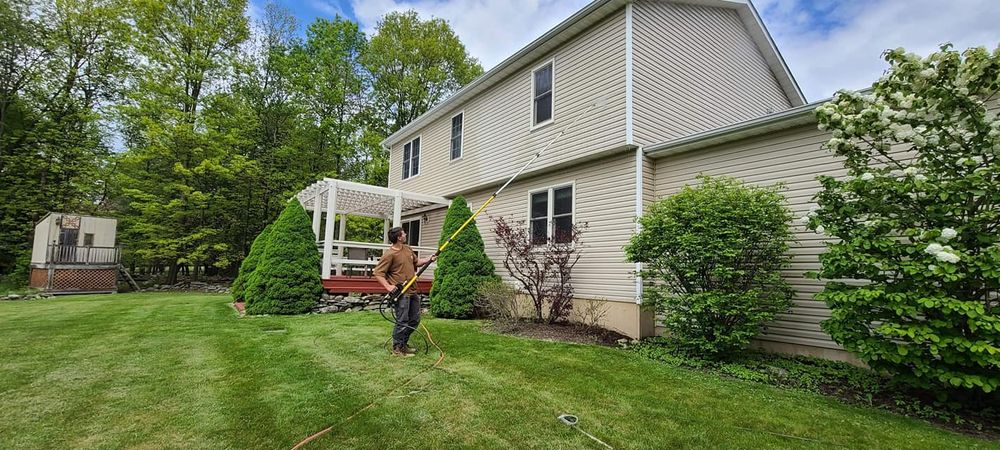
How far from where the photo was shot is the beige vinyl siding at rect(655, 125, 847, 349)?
18.0 feet

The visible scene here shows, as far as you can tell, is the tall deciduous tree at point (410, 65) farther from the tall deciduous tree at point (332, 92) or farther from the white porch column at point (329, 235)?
the white porch column at point (329, 235)

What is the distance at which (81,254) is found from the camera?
589 inches

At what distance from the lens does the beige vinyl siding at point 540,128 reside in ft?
24.8

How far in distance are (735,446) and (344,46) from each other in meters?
25.7

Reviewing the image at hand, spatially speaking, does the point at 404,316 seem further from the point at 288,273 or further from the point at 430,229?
the point at 430,229

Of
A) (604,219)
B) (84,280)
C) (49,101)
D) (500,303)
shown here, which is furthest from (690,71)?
(49,101)

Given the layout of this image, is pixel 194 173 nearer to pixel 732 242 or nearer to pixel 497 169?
pixel 497 169

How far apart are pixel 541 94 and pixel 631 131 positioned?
2.77 meters

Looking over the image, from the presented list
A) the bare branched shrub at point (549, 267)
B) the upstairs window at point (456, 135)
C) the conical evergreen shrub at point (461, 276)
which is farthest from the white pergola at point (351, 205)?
the bare branched shrub at point (549, 267)

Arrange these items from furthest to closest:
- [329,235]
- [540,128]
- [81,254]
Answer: [81,254] → [329,235] → [540,128]

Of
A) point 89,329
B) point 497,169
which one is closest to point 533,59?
point 497,169

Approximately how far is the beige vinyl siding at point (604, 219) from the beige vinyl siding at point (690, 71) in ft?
2.65

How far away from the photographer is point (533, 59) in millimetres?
9344

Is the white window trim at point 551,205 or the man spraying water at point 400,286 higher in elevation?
the white window trim at point 551,205
